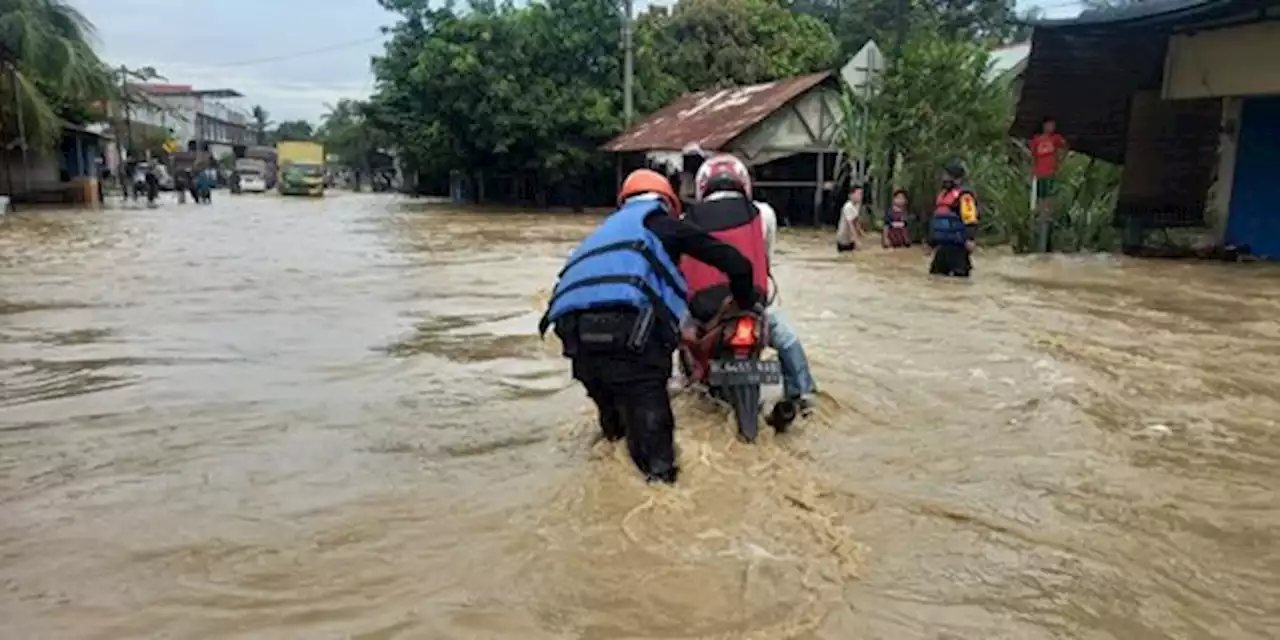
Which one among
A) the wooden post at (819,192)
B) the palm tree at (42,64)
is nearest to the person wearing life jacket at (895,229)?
the wooden post at (819,192)

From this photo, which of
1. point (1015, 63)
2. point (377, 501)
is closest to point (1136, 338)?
point (377, 501)

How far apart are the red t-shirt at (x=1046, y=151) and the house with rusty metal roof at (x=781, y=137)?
823cm

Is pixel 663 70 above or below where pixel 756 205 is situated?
above

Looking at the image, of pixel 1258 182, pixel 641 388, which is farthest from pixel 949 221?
pixel 641 388

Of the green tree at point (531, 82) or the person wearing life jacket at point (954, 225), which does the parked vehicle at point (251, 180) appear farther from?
the person wearing life jacket at point (954, 225)

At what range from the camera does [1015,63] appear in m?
25.3

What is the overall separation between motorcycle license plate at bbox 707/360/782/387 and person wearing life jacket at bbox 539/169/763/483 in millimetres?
496

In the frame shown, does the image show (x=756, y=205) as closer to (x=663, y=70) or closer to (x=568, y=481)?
(x=568, y=481)

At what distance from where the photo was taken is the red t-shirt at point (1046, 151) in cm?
1470

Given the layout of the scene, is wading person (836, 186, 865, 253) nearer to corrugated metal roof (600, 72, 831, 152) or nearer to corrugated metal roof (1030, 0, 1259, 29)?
corrugated metal roof (1030, 0, 1259, 29)

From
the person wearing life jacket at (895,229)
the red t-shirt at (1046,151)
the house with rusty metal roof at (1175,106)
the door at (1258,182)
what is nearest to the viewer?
the house with rusty metal roof at (1175,106)

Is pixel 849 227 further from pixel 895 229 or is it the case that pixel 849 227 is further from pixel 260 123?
pixel 260 123

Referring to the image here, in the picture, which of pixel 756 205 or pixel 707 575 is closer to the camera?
pixel 707 575

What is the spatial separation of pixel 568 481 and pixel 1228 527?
102 inches
